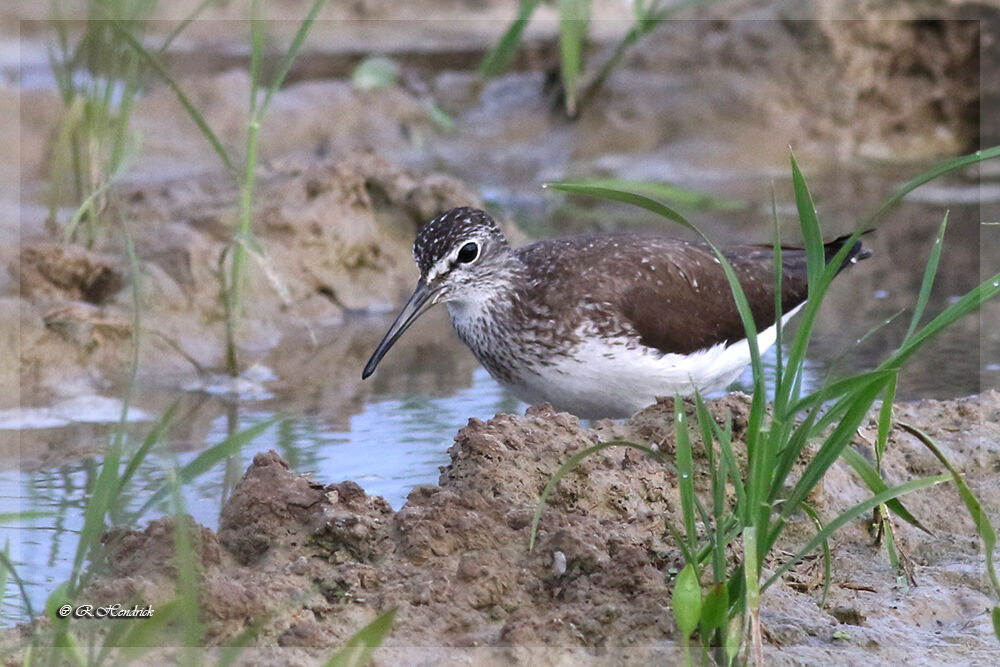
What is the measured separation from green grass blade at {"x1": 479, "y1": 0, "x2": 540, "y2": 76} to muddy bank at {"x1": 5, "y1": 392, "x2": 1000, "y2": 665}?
5960 mm

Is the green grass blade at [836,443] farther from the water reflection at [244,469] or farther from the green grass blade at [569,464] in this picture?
the water reflection at [244,469]

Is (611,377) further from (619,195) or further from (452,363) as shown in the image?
(619,195)

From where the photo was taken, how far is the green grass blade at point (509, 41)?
991cm

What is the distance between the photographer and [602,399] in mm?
5672

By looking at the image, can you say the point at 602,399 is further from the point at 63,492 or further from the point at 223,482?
the point at 63,492

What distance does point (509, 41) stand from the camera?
1055 centimetres

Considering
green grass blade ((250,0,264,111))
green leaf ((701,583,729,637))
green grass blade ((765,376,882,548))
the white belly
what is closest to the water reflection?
the white belly

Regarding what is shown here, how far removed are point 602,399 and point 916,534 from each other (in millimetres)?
1547

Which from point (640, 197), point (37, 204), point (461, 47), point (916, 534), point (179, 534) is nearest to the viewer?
point (179, 534)

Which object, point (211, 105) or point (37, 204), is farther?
point (211, 105)

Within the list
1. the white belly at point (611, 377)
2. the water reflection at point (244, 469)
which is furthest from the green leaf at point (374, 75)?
the white belly at point (611, 377)

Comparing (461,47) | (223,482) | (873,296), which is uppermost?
(461,47)

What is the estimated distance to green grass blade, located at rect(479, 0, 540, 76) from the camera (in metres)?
9.91

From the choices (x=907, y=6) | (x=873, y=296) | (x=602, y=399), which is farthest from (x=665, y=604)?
(x=907, y=6)
